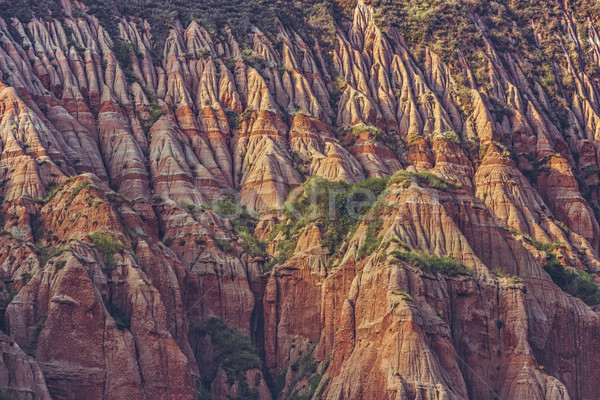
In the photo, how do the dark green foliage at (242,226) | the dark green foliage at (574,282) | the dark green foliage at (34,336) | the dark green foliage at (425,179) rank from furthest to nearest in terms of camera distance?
the dark green foliage at (242,226), the dark green foliage at (574,282), the dark green foliage at (425,179), the dark green foliage at (34,336)

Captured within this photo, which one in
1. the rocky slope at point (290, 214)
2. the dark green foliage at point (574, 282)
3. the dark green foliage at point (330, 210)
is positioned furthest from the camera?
the dark green foliage at point (574, 282)

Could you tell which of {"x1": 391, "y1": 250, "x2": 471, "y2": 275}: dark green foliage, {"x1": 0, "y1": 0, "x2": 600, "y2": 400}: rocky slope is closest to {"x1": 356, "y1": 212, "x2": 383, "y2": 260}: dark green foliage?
{"x1": 0, "y1": 0, "x2": 600, "y2": 400}: rocky slope

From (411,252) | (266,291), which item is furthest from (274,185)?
(411,252)

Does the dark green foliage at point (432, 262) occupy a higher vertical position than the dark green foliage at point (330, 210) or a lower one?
lower

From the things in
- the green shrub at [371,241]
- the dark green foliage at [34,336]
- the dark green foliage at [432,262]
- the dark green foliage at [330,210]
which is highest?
the dark green foliage at [330,210]

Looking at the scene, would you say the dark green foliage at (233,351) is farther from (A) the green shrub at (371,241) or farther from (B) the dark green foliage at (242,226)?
(A) the green shrub at (371,241)

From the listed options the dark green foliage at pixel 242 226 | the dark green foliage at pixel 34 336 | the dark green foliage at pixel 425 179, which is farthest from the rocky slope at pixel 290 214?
the dark green foliage at pixel 425 179

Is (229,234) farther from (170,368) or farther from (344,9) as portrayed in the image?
(344,9)
